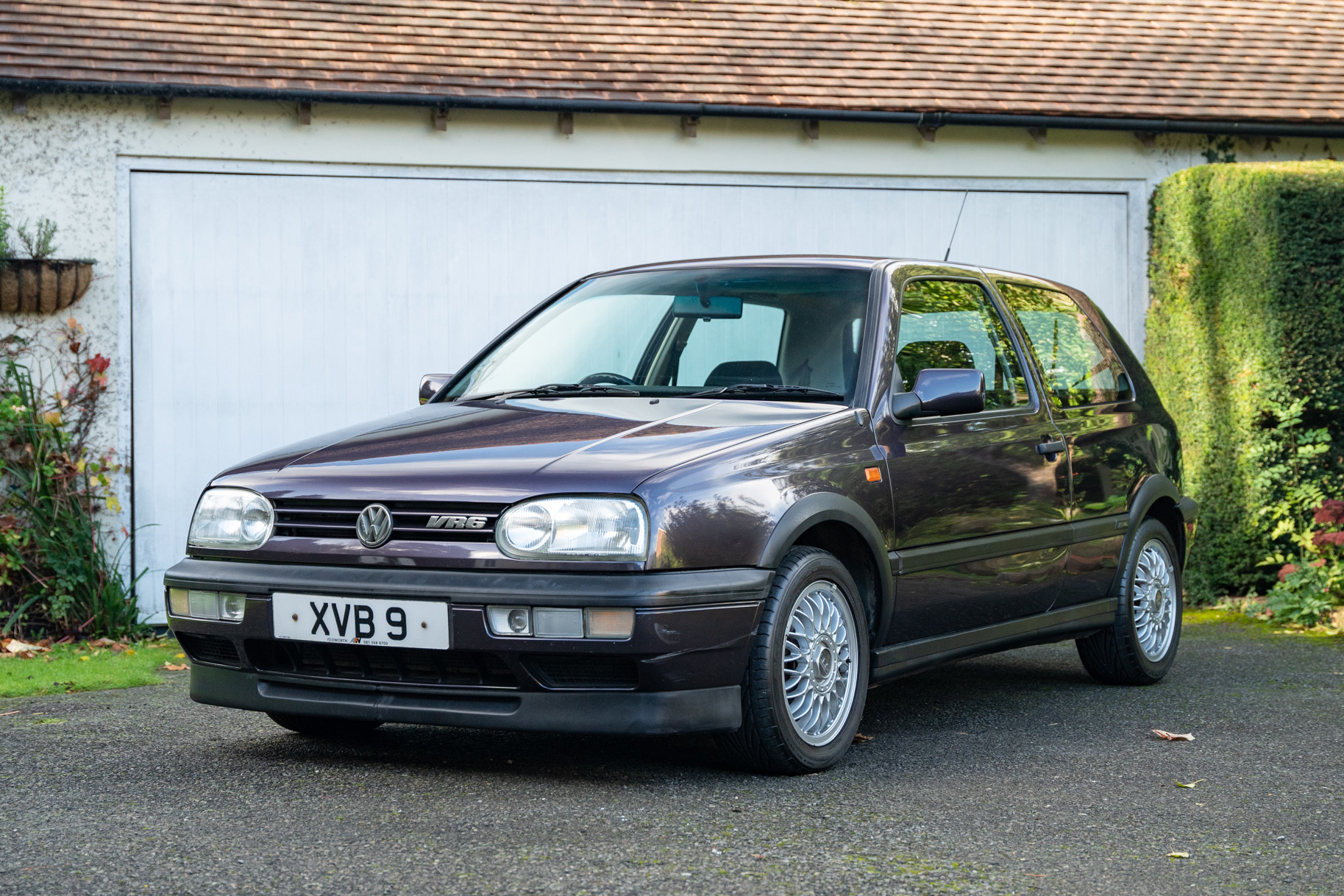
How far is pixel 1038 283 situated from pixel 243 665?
142 inches

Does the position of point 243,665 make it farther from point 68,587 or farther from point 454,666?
point 68,587

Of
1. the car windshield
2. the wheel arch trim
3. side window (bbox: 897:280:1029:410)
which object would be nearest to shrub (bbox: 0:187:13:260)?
the car windshield

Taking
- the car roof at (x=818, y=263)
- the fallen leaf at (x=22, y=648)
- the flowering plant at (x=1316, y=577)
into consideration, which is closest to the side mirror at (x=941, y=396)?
the car roof at (x=818, y=263)

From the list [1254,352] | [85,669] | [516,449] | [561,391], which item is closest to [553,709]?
[516,449]

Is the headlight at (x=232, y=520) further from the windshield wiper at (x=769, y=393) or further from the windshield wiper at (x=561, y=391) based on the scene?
the windshield wiper at (x=769, y=393)

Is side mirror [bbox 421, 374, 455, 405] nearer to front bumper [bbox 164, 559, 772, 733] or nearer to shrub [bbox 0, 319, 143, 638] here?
front bumper [bbox 164, 559, 772, 733]

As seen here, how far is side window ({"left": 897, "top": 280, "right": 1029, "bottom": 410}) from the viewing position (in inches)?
211

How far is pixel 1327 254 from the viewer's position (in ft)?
29.2

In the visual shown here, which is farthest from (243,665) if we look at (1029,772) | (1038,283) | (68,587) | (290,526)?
(68,587)

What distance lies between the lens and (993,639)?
5.52 m

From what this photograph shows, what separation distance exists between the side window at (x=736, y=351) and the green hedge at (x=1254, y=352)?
4816 millimetres

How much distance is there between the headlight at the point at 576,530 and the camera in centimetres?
411

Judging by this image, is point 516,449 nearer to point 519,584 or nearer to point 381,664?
point 519,584

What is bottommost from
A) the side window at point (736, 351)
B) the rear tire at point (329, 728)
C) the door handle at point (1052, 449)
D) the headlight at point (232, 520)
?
the rear tire at point (329, 728)
